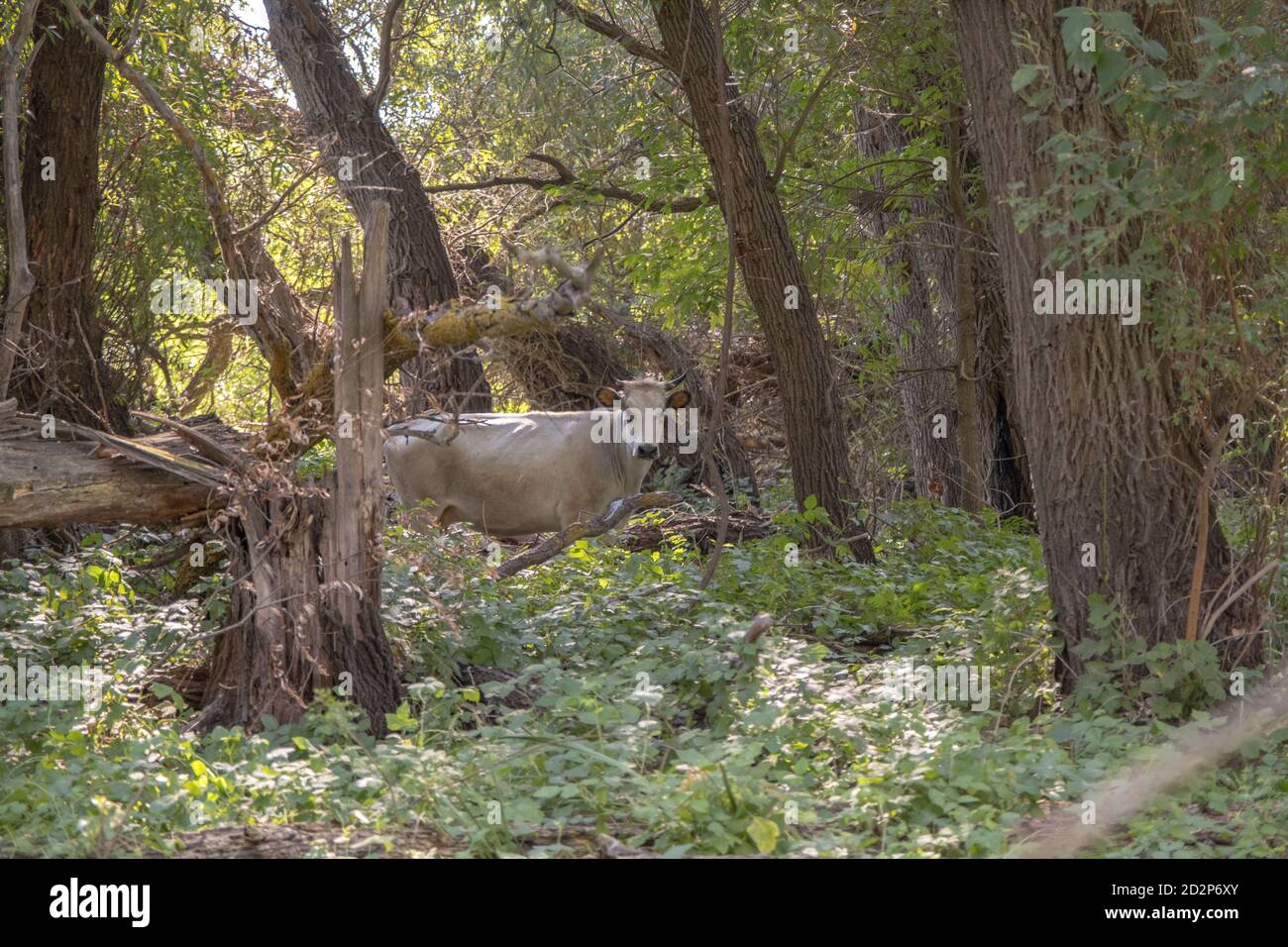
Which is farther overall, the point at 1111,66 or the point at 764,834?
the point at 1111,66

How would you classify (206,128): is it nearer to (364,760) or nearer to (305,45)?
(305,45)

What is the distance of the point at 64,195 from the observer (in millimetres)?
10969

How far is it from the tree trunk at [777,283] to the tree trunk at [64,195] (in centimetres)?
484

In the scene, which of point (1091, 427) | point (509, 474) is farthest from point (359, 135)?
point (1091, 427)

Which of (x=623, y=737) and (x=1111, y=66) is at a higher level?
(x=1111, y=66)

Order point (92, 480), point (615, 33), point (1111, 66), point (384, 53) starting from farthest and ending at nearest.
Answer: point (384, 53), point (615, 33), point (92, 480), point (1111, 66)

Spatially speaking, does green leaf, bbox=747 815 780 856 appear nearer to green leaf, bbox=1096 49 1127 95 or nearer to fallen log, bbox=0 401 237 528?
green leaf, bbox=1096 49 1127 95

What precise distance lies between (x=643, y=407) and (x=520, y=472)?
4.53ft

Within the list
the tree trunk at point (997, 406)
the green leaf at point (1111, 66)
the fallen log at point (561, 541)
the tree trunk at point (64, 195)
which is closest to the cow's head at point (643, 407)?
the fallen log at point (561, 541)

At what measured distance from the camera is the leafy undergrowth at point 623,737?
4891 mm

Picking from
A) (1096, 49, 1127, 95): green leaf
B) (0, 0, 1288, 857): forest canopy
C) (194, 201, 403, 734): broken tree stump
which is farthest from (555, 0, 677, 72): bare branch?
(1096, 49, 1127, 95): green leaf

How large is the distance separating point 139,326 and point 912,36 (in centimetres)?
762

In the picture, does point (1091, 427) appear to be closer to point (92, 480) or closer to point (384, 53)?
point (92, 480)

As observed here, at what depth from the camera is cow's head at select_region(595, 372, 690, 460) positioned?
42.2 ft
